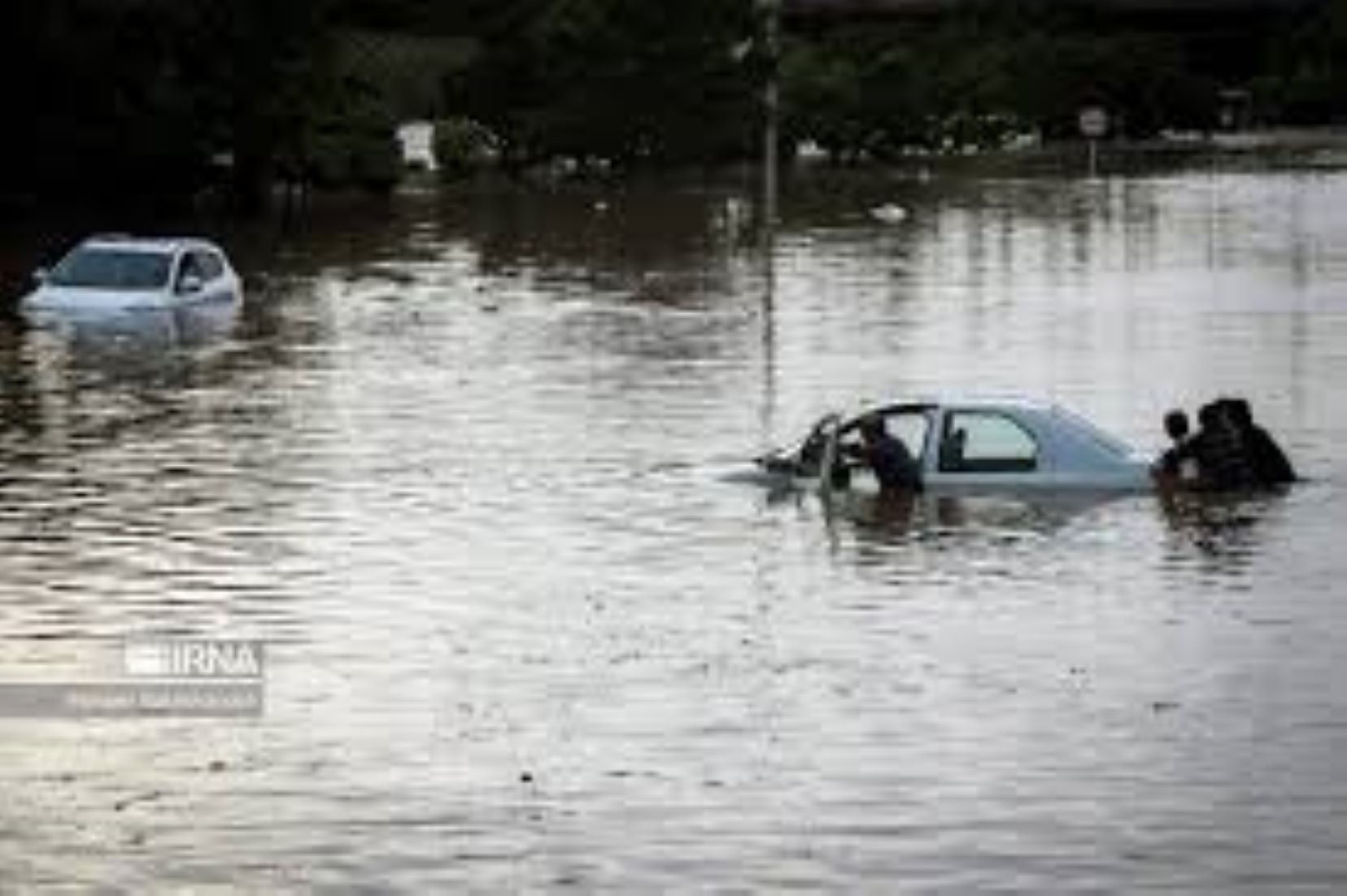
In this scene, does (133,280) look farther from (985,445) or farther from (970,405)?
(970,405)

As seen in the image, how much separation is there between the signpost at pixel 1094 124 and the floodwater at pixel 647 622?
7883 centimetres

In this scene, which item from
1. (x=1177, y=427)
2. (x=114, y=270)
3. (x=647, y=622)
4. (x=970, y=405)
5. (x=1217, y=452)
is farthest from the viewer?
(x=114, y=270)

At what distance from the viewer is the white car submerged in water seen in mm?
47906

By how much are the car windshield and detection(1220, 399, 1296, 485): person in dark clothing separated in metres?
25.0

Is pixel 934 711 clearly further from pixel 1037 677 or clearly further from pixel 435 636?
pixel 435 636

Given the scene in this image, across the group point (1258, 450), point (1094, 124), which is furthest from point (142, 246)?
point (1094, 124)

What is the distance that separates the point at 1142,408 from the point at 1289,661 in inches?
599

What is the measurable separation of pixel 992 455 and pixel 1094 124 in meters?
97.7

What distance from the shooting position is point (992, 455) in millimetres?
26578

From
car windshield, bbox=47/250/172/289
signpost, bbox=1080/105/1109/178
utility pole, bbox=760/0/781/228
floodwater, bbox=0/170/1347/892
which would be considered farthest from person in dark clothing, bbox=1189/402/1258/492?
signpost, bbox=1080/105/1109/178

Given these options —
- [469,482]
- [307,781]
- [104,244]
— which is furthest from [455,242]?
[307,781]

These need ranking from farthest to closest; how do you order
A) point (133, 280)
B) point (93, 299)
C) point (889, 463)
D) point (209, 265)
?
1. point (209, 265)
2. point (133, 280)
3. point (93, 299)
4. point (889, 463)

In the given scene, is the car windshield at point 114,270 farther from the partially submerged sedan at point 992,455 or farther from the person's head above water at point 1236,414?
the person's head above water at point 1236,414

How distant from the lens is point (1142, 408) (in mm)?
33656
